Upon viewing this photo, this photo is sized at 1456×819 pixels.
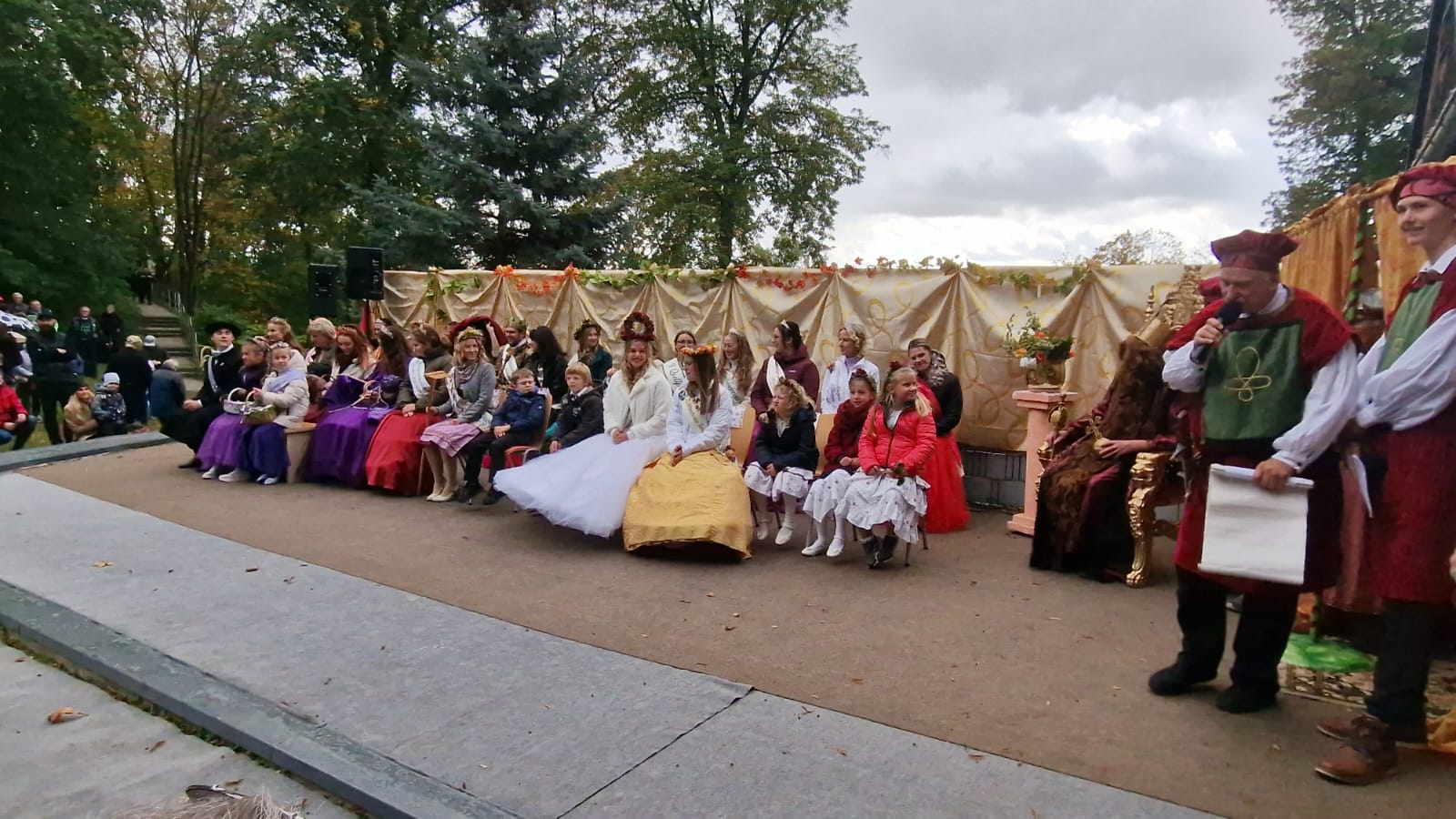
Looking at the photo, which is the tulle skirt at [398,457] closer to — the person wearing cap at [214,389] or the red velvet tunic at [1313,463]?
the person wearing cap at [214,389]

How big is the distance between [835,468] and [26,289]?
20729 mm

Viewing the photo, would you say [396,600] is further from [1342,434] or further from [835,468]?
[1342,434]

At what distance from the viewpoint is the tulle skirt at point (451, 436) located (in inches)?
306

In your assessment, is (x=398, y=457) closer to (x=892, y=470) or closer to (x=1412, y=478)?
(x=892, y=470)

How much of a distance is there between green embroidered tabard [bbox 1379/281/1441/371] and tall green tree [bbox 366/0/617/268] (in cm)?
1305

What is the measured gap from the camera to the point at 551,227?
15055mm

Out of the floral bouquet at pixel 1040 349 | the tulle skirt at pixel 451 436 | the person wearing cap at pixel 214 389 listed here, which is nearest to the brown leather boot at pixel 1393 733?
the floral bouquet at pixel 1040 349

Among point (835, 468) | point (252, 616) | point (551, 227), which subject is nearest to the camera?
point (252, 616)

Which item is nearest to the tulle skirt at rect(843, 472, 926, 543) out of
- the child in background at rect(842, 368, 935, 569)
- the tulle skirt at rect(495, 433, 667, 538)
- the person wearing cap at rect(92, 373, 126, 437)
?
the child in background at rect(842, 368, 935, 569)

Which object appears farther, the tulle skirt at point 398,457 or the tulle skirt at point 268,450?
the tulle skirt at point 268,450

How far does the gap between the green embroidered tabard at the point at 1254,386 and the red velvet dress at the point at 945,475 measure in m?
3.33

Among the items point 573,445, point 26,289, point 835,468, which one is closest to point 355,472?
point 573,445

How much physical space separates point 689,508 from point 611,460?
856mm

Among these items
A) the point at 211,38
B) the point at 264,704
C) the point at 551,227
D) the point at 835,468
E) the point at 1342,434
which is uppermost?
the point at 211,38
